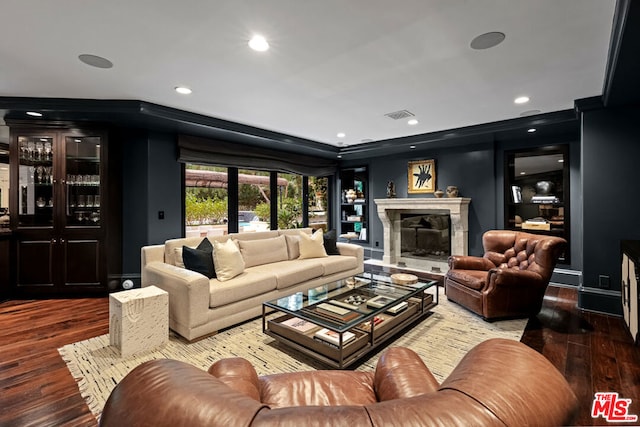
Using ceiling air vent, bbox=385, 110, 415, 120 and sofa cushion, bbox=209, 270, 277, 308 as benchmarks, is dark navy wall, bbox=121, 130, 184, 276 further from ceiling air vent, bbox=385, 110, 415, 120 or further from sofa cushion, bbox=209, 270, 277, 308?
ceiling air vent, bbox=385, 110, 415, 120

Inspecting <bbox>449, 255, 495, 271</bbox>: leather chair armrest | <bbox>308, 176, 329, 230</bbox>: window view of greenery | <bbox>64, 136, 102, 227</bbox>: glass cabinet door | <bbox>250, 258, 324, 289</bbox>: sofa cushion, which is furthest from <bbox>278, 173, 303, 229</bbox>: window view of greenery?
<bbox>449, 255, 495, 271</bbox>: leather chair armrest

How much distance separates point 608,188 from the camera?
335 centimetres

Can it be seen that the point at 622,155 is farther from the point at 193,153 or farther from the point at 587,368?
the point at 193,153

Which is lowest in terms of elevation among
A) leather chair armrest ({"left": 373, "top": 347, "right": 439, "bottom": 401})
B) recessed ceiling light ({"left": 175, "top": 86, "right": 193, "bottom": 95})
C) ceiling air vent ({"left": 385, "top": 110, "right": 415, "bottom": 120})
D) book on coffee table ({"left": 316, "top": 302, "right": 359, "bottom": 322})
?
book on coffee table ({"left": 316, "top": 302, "right": 359, "bottom": 322})

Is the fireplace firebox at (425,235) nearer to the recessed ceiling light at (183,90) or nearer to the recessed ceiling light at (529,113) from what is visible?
the recessed ceiling light at (529,113)

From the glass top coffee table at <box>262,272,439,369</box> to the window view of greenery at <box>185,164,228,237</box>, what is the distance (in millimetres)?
2343

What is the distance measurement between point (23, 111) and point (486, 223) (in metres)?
6.61

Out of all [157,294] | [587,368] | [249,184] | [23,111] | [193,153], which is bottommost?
[587,368]

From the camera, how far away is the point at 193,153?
450 centimetres

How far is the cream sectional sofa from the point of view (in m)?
2.72

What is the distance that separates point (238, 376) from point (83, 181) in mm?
4096

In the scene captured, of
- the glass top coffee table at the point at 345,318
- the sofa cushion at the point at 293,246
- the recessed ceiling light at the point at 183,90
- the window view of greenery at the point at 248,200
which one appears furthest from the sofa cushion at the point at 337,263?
the recessed ceiling light at the point at 183,90

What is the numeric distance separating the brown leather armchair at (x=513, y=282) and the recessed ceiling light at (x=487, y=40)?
6.83 feet

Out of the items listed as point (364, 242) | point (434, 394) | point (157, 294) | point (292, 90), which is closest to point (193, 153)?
point (292, 90)
